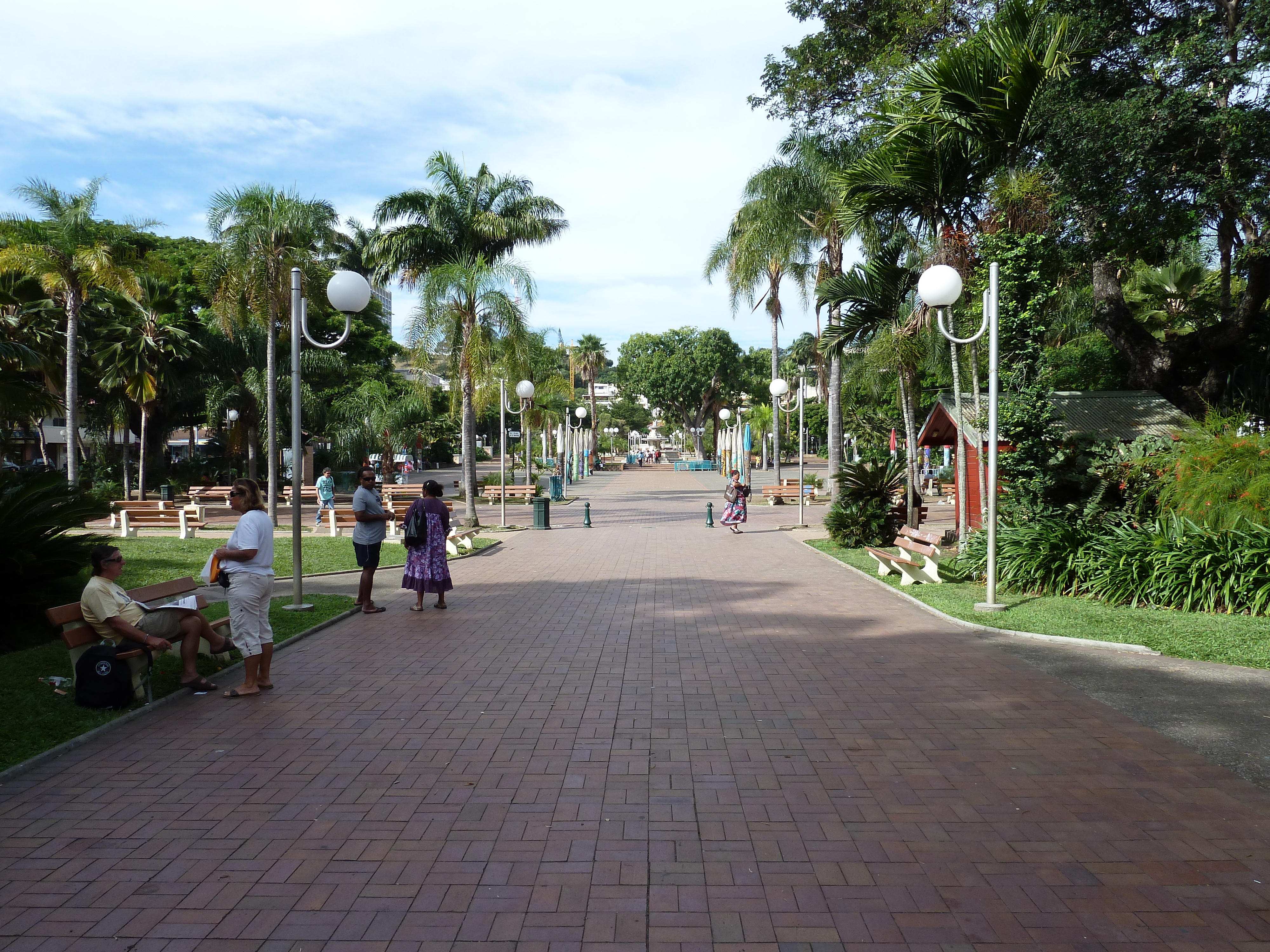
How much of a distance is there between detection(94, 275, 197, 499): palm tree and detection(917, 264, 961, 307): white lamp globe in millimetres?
23473

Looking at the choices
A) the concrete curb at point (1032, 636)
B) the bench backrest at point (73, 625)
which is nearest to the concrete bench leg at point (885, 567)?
the concrete curb at point (1032, 636)

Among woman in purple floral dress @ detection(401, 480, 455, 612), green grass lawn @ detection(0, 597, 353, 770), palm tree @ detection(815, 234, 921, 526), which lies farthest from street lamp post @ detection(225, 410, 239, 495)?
green grass lawn @ detection(0, 597, 353, 770)

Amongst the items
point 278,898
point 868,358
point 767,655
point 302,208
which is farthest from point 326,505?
point 278,898

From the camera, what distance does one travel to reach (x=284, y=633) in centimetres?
898

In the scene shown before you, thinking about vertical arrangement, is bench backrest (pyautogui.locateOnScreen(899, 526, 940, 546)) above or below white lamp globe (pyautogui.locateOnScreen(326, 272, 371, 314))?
below

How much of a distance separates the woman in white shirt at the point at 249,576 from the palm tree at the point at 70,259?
16.5 meters

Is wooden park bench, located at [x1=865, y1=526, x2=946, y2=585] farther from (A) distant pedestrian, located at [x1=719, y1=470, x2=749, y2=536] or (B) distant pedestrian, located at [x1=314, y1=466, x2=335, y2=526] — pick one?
(B) distant pedestrian, located at [x1=314, y1=466, x2=335, y2=526]

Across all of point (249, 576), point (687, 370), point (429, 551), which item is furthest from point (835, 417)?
point (687, 370)

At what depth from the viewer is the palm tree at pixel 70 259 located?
21000mm

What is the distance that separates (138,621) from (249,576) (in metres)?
0.80

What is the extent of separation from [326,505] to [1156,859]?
20.8 meters

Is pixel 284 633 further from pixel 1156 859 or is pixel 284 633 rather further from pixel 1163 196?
pixel 1163 196

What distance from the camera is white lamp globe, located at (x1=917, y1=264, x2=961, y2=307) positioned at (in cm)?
984

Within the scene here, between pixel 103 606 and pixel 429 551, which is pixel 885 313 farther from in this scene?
pixel 103 606
